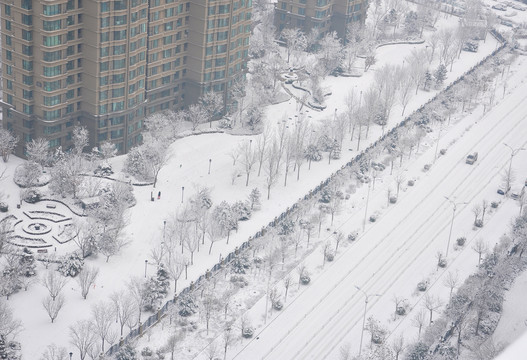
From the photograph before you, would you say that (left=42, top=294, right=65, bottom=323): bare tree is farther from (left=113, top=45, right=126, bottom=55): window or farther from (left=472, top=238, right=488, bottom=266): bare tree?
(left=472, top=238, right=488, bottom=266): bare tree

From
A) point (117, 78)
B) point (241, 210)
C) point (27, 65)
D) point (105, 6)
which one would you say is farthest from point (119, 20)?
point (241, 210)

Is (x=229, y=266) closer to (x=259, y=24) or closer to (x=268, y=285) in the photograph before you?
(x=268, y=285)

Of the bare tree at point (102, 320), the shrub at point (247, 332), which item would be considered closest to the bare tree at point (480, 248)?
the shrub at point (247, 332)

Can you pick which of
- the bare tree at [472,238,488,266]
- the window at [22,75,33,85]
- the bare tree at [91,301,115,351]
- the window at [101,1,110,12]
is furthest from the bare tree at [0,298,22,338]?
the bare tree at [472,238,488,266]

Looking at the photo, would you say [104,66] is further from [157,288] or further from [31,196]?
[157,288]

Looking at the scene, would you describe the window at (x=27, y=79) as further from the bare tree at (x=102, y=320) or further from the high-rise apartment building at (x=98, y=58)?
the bare tree at (x=102, y=320)
